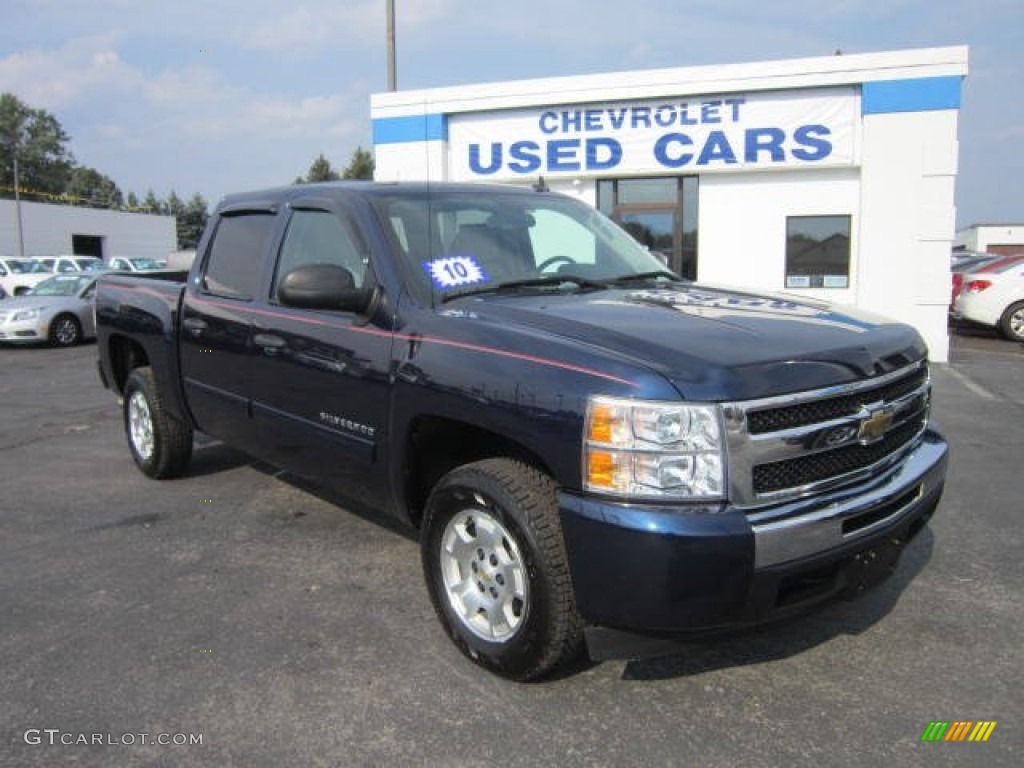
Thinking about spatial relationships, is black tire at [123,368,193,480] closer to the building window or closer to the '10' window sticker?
the '10' window sticker

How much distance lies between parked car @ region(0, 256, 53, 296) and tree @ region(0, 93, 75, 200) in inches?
2963

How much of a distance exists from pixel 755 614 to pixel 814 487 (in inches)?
18.2

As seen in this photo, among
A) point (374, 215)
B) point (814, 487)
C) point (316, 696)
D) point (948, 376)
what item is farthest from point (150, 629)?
point (948, 376)

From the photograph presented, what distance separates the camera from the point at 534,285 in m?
3.62

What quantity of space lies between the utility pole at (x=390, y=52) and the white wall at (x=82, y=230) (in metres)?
26.2

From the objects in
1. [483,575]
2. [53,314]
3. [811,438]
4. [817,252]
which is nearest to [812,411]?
[811,438]

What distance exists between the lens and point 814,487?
2660 mm

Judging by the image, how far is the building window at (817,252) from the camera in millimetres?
13008

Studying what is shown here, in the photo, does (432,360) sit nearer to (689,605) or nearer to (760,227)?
(689,605)

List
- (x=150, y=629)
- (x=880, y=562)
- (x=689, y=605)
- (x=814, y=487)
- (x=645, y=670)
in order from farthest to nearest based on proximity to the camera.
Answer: (x=150, y=629) → (x=645, y=670) → (x=880, y=562) → (x=814, y=487) → (x=689, y=605)

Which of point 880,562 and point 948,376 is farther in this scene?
point 948,376

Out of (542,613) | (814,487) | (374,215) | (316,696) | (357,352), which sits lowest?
(316,696)

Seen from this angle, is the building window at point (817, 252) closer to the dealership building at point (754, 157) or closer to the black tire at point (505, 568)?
the dealership building at point (754, 157)

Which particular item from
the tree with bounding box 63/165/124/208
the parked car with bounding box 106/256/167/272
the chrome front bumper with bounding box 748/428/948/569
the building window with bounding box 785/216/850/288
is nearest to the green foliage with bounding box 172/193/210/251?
the tree with bounding box 63/165/124/208
